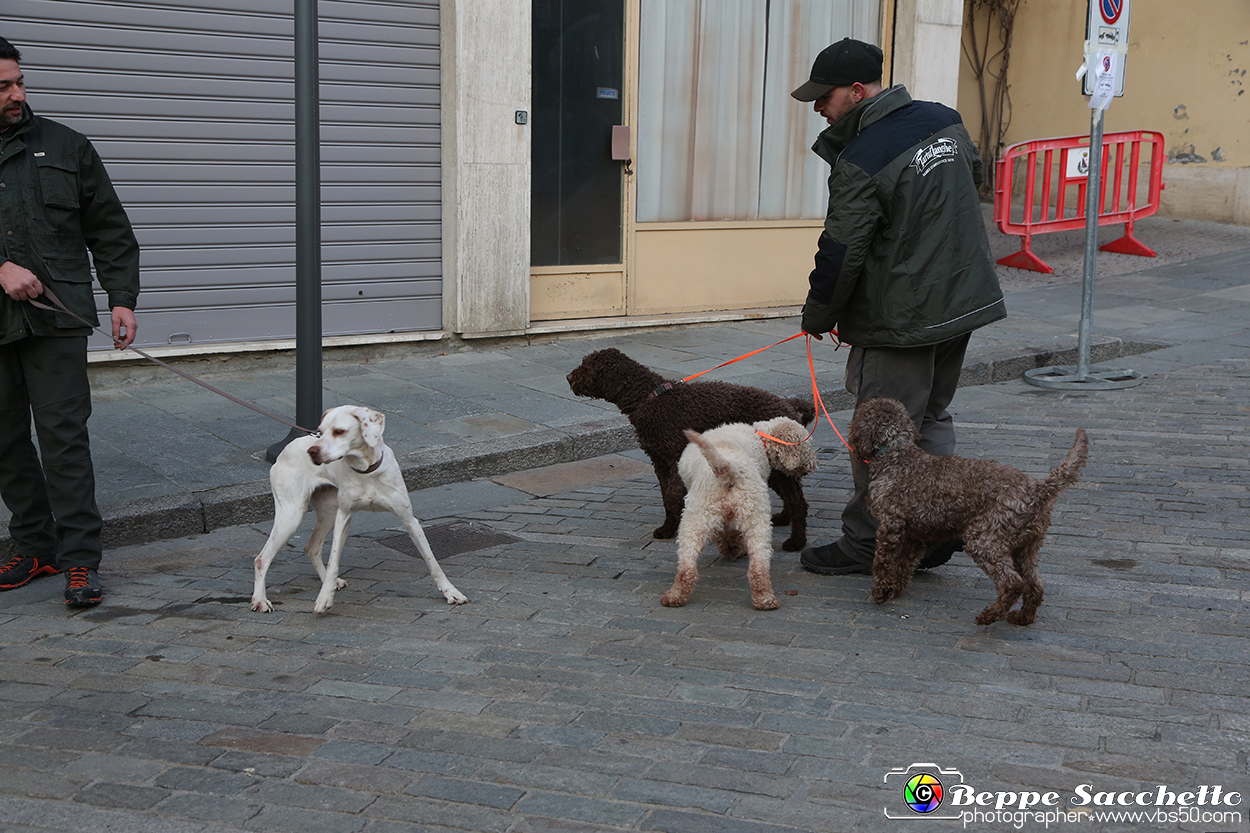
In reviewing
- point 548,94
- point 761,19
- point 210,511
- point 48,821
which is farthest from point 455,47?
point 48,821

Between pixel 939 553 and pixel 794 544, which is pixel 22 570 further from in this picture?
pixel 939 553

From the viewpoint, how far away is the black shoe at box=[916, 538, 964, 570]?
4949 mm

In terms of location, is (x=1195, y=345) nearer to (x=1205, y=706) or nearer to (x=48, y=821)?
(x=1205, y=706)

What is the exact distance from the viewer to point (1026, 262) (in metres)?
13.8

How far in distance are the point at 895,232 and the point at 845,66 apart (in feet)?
2.34

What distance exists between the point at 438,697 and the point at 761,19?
8.95 m

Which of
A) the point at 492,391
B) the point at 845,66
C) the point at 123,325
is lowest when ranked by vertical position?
the point at 492,391

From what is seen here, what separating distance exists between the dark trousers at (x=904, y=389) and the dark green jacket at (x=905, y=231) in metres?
0.15

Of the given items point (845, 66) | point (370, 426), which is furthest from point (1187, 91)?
point (370, 426)

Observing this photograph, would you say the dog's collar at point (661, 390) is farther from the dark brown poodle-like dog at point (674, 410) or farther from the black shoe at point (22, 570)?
the black shoe at point (22, 570)

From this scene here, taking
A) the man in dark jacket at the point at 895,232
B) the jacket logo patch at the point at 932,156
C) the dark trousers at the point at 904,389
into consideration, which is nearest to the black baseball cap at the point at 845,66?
the man in dark jacket at the point at 895,232

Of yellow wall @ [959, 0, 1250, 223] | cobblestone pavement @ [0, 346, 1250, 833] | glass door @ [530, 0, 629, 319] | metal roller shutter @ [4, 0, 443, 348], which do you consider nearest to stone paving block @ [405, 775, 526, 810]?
cobblestone pavement @ [0, 346, 1250, 833]

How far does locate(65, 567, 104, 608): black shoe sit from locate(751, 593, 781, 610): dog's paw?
8.83 ft

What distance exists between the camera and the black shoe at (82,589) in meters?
4.65
